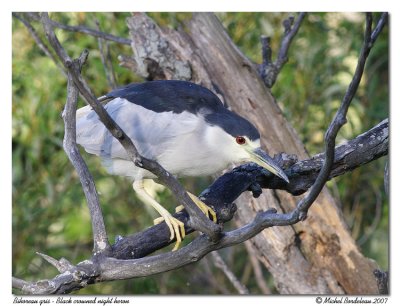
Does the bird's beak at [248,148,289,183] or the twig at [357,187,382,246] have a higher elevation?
the bird's beak at [248,148,289,183]

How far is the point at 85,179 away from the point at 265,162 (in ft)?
1.94

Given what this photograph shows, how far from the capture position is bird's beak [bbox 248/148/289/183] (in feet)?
7.64

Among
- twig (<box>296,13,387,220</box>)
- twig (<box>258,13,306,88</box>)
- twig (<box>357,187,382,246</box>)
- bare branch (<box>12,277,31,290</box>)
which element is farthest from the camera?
twig (<box>357,187,382,246</box>)

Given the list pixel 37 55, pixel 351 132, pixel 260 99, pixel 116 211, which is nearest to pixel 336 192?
pixel 351 132

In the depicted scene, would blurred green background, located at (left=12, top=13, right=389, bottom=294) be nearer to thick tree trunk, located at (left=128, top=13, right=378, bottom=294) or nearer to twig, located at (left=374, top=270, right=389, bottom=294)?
thick tree trunk, located at (left=128, top=13, right=378, bottom=294)

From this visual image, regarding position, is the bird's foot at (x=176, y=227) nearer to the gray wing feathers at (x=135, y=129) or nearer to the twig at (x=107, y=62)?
the gray wing feathers at (x=135, y=129)

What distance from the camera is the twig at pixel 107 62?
360 centimetres

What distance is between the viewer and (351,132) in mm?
4012

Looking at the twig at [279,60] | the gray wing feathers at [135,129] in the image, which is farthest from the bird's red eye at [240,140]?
the twig at [279,60]

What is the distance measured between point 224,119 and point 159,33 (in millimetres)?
976

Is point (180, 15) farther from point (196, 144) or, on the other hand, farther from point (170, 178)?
point (170, 178)

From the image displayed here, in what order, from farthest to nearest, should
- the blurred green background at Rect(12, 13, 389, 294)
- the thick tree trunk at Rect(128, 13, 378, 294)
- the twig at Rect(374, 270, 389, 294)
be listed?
the blurred green background at Rect(12, 13, 389, 294) < the thick tree trunk at Rect(128, 13, 378, 294) < the twig at Rect(374, 270, 389, 294)

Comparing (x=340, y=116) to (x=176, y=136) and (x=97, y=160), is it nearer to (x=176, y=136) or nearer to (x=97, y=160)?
(x=176, y=136)

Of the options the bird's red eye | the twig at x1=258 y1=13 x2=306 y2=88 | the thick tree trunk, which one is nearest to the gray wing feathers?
the bird's red eye
